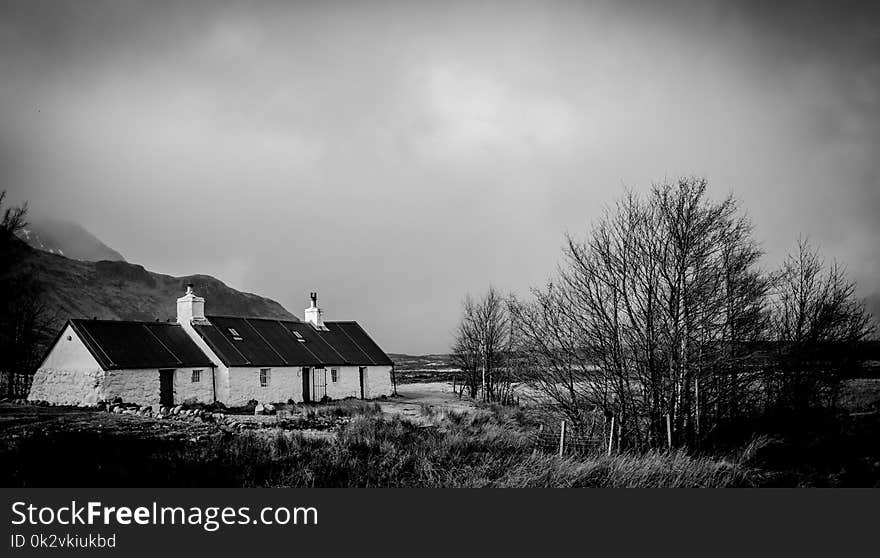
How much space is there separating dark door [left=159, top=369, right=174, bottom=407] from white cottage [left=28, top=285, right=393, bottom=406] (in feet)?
0.14

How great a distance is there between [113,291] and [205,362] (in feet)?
354

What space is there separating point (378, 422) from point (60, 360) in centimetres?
1706

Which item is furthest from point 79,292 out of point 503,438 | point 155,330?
point 503,438

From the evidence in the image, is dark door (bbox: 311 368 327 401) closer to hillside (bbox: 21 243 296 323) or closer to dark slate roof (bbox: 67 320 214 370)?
dark slate roof (bbox: 67 320 214 370)

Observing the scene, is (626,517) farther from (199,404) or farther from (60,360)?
(60,360)

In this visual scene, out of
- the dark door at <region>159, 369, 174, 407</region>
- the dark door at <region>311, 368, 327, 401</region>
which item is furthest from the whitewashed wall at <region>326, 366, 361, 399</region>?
the dark door at <region>159, 369, 174, 407</region>

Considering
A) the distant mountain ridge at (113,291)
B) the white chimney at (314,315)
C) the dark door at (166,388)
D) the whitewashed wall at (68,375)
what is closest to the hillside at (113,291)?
the distant mountain ridge at (113,291)

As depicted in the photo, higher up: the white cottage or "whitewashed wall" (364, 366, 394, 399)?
the white cottage

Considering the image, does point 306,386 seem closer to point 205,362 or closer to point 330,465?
point 205,362

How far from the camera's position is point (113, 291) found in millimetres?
122688

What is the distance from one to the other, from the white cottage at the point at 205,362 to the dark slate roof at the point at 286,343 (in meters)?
0.06

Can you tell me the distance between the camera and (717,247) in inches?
557

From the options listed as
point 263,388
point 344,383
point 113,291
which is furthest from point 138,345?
point 113,291

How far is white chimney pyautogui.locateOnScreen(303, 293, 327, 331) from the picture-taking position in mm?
38375
